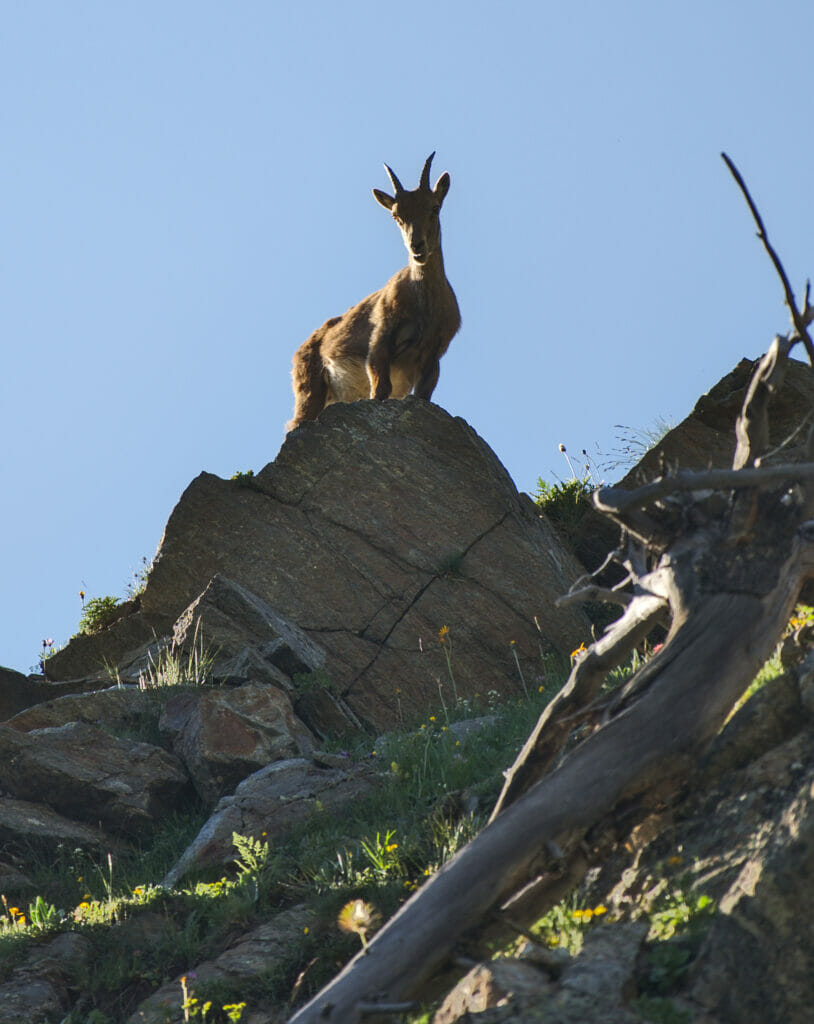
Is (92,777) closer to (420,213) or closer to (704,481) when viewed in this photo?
(704,481)

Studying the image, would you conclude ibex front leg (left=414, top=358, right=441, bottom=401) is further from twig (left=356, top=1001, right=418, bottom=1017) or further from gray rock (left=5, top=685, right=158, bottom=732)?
twig (left=356, top=1001, right=418, bottom=1017)

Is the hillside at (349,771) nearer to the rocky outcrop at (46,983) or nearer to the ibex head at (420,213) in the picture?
the rocky outcrop at (46,983)

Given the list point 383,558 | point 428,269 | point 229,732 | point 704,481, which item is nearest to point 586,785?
point 704,481

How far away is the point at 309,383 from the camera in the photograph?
15.9m

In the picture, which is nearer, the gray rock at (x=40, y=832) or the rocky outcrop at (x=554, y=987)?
the rocky outcrop at (x=554, y=987)

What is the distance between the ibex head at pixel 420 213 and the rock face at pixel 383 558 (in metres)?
1.96

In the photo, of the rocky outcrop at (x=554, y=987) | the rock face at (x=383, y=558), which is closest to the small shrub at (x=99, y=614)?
the rock face at (x=383, y=558)

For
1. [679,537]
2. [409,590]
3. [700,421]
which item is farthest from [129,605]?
[679,537]

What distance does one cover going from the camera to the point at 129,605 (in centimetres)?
1337

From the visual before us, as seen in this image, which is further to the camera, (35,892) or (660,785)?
(35,892)

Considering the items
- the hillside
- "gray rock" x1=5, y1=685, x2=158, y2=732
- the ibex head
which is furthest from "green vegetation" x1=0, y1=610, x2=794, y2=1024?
the ibex head

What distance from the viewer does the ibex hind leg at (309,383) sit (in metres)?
15.8

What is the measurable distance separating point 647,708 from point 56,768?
5283 mm

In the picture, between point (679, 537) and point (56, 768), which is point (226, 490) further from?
point (679, 537)
